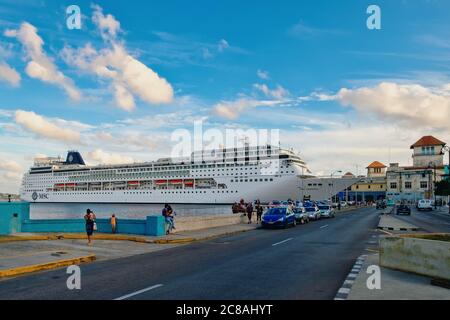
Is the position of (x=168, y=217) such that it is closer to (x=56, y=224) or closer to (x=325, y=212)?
(x=56, y=224)

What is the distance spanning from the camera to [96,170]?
11256 centimetres

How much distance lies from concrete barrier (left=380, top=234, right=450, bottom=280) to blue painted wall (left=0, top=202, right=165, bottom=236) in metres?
14.3

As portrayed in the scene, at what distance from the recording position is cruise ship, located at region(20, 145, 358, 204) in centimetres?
8431

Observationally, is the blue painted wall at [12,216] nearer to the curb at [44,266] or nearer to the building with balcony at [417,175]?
the curb at [44,266]

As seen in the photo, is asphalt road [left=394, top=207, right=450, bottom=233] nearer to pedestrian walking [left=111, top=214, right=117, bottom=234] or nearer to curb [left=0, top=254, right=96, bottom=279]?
pedestrian walking [left=111, top=214, right=117, bottom=234]

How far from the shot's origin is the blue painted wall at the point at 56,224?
21417mm

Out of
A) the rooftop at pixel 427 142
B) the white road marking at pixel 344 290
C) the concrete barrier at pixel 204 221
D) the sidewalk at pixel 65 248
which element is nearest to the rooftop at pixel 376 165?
the rooftop at pixel 427 142

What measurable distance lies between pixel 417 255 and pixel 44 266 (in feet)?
34.4

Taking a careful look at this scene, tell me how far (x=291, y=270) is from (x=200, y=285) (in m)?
3.23

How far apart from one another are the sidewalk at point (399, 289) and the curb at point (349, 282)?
101mm

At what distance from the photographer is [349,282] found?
32.1ft

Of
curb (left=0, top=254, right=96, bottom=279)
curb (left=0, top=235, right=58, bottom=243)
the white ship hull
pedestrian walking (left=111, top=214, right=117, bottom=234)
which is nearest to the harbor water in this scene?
the white ship hull

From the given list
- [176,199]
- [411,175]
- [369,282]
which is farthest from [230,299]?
[411,175]
